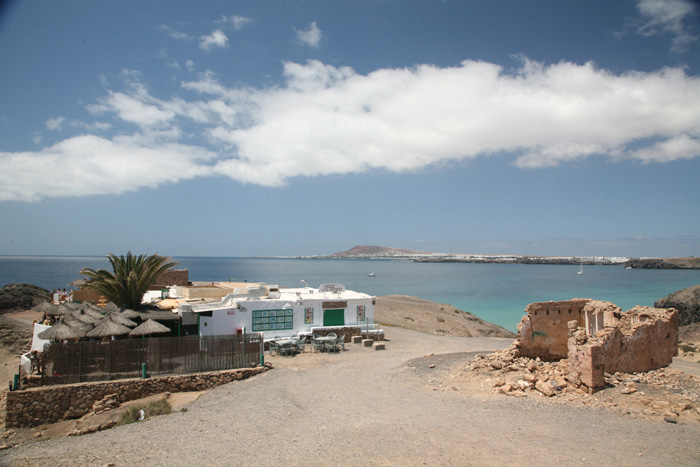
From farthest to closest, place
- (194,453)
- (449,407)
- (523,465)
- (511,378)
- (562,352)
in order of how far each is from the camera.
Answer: (562,352)
(511,378)
(449,407)
(194,453)
(523,465)

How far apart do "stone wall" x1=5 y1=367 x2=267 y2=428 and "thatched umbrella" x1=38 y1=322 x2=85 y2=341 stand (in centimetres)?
200

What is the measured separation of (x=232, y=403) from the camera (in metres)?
13.5

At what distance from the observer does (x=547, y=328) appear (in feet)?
53.7

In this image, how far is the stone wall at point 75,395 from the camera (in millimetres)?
14594

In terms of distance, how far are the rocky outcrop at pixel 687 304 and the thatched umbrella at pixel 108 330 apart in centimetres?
4437

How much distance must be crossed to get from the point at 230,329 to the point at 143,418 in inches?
334

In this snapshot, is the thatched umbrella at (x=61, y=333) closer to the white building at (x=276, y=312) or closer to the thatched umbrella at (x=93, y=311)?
the thatched umbrella at (x=93, y=311)

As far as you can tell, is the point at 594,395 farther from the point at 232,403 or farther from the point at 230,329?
the point at 230,329

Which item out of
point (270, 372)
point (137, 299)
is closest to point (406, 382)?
point (270, 372)

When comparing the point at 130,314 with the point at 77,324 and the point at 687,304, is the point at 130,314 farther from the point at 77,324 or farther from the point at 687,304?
the point at 687,304

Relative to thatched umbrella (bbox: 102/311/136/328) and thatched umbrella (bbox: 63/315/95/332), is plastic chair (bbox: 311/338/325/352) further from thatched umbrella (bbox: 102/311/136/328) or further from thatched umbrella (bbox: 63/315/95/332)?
thatched umbrella (bbox: 63/315/95/332)

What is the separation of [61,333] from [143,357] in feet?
11.2

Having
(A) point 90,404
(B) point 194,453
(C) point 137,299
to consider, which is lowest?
(A) point 90,404

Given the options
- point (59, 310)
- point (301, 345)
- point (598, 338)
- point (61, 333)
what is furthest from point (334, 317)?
point (59, 310)
